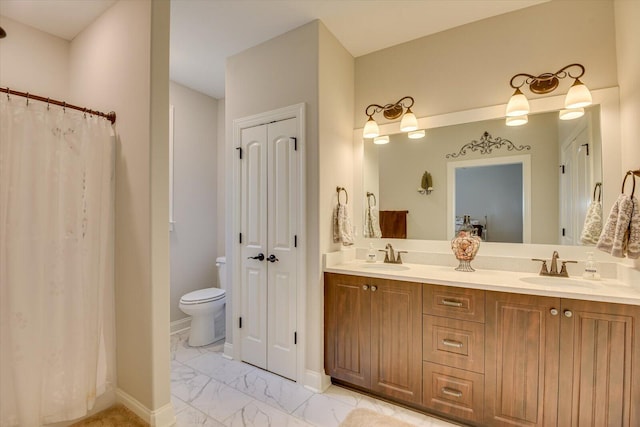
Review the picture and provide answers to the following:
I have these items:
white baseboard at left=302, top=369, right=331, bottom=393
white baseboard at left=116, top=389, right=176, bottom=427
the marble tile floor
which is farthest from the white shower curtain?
white baseboard at left=302, top=369, right=331, bottom=393

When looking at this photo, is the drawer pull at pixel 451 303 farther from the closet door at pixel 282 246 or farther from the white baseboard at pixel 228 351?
the white baseboard at pixel 228 351

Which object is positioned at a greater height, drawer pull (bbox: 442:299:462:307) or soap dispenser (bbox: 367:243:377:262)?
soap dispenser (bbox: 367:243:377:262)

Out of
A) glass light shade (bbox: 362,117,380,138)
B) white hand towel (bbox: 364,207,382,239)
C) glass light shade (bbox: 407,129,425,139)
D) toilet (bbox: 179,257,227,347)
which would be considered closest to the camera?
glass light shade (bbox: 407,129,425,139)

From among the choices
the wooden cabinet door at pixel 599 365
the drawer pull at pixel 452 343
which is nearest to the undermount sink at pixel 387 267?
the drawer pull at pixel 452 343

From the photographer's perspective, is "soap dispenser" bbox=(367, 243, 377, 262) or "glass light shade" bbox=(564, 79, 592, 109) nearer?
"glass light shade" bbox=(564, 79, 592, 109)

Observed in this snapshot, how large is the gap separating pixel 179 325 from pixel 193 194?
1511 mm

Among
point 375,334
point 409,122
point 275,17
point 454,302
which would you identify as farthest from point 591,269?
point 275,17

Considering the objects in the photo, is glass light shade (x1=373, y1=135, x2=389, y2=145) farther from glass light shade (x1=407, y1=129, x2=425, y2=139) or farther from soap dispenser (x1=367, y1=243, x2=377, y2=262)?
soap dispenser (x1=367, y1=243, x2=377, y2=262)

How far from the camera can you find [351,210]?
2.69 meters

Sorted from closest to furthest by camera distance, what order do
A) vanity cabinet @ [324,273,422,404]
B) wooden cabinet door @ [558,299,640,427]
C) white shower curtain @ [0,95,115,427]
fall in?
wooden cabinet door @ [558,299,640,427] → white shower curtain @ [0,95,115,427] → vanity cabinet @ [324,273,422,404]

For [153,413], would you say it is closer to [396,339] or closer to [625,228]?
[396,339]

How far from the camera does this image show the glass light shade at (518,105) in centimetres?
201

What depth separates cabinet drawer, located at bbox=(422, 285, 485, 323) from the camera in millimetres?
1777

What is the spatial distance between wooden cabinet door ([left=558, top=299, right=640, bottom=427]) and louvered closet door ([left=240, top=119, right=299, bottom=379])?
170cm
